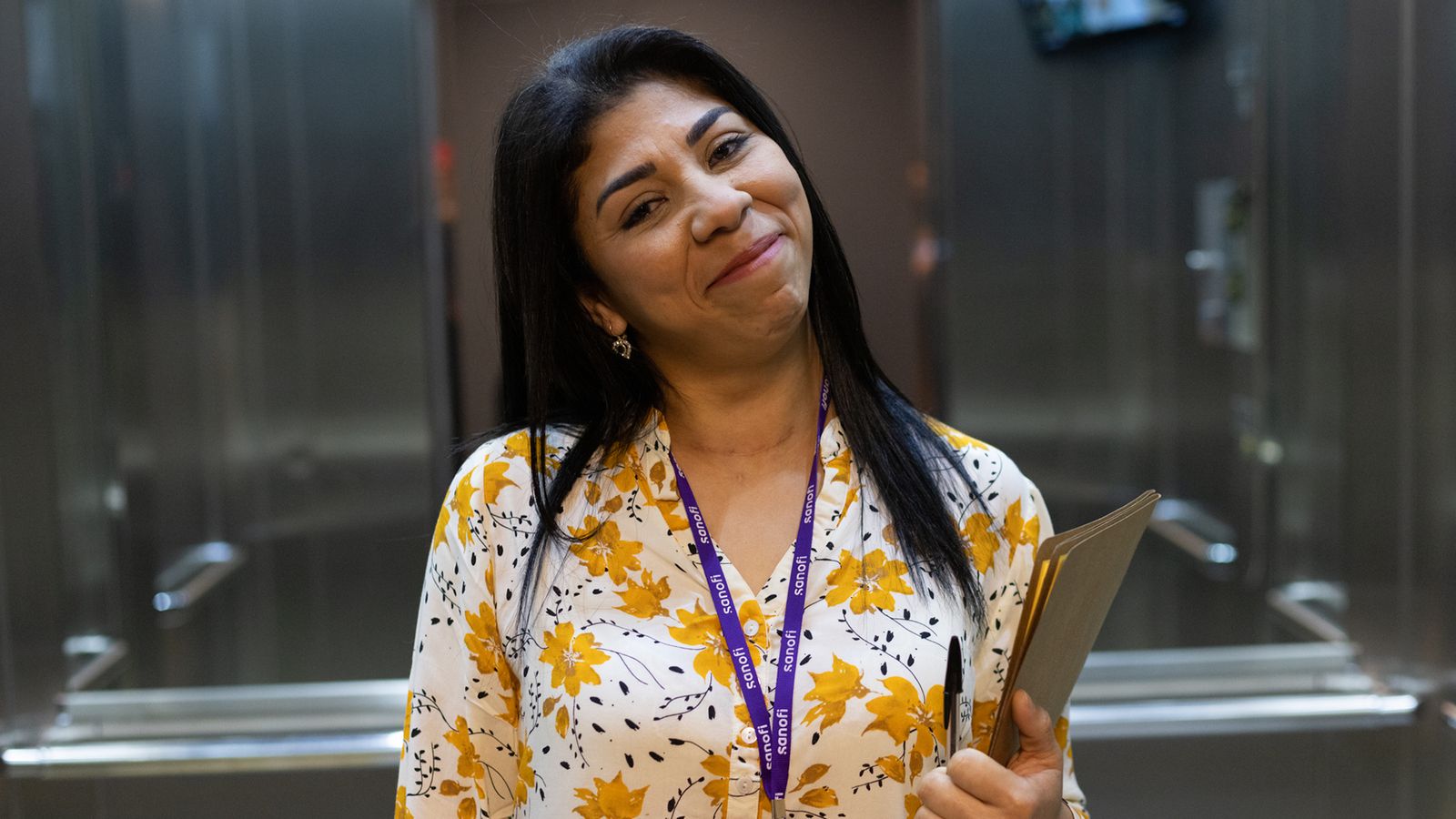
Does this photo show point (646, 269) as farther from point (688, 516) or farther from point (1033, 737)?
point (1033, 737)

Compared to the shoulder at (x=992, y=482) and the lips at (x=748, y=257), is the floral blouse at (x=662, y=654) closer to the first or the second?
the shoulder at (x=992, y=482)

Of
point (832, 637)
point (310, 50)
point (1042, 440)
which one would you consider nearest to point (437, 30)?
point (310, 50)

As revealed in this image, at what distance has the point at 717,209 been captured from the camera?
1614mm

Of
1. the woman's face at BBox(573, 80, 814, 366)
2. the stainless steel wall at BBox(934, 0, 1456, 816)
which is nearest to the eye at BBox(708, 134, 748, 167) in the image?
the woman's face at BBox(573, 80, 814, 366)

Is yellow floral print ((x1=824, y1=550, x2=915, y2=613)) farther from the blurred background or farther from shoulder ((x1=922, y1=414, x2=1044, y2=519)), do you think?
the blurred background

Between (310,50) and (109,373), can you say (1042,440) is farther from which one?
(109,373)

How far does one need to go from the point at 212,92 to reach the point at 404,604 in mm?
1596

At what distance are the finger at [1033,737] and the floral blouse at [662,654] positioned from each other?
151mm

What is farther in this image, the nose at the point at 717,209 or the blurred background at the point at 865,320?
the blurred background at the point at 865,320

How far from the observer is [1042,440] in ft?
14.3

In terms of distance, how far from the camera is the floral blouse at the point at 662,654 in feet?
5.33

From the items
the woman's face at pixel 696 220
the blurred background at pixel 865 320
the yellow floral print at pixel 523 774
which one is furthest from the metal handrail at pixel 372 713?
the woman's face at pixel 696 220

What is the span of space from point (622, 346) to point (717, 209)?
0.30 m

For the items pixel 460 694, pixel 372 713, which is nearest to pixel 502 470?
pixel 460 694
